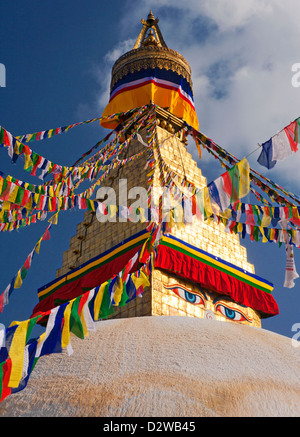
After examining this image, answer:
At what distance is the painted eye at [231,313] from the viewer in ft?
28.5

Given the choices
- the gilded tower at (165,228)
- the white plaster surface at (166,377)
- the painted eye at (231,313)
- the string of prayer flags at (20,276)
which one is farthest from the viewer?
the painted eye at (231,313)

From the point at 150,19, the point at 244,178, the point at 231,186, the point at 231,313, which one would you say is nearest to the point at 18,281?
the point at 231,186

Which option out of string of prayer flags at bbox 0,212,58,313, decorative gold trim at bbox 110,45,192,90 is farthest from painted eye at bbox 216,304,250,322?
decorative gold trim at bbox 110,45,192,90

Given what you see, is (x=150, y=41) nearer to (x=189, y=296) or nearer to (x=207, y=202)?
(x=189, y=296)

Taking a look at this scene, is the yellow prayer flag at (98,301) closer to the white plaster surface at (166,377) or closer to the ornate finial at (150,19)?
the white plaster surface at (166,377)

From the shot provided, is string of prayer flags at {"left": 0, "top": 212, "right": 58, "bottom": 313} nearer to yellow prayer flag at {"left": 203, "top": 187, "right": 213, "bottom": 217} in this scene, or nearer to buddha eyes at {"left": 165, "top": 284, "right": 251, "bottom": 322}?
buddha eyes at {"left": 165, "top": 284, "right": 251, "bottom": 322}

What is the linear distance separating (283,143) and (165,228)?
1.57 m

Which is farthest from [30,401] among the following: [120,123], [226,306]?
[120,123]

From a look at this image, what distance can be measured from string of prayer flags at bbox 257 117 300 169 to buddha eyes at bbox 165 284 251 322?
3133 mm

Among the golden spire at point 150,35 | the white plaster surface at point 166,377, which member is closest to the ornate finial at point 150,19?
the golden spire at point 150,35

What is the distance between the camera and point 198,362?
178 inches
